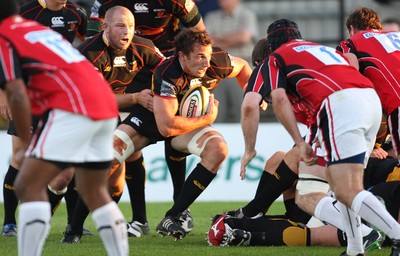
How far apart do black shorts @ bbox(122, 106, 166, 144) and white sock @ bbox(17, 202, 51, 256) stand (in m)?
3.17

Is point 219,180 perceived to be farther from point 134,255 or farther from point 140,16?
point 134,255

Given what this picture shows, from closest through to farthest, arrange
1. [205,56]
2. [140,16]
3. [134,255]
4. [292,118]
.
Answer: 1. [292,118]
2. [134,255]
3. [205,56]
4. [140,16]

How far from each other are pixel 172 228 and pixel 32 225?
2680 millimetres

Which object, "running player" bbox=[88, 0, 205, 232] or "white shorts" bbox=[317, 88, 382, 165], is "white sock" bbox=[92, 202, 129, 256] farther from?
"running player" bbox=[88, 0, 205, 232]

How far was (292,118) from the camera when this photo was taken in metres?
6.02

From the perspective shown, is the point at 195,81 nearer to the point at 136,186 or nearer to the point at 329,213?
the point at 136,186

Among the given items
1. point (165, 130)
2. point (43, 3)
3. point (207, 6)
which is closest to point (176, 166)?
point (165, 130)

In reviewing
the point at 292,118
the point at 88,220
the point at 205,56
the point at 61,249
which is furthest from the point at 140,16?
the point at 292,118

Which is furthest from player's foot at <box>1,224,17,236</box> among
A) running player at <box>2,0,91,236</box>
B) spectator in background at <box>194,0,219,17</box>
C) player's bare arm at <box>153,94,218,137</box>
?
spectator in background at <box>194,0,219,17</box>

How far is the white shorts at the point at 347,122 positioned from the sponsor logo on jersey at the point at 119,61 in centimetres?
261

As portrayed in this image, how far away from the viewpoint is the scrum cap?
659cm

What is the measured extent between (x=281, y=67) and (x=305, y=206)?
1.13m

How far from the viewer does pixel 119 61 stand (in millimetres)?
8258

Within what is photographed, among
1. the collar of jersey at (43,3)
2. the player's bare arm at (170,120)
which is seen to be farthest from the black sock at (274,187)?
the collar of jersey at (43,3)
